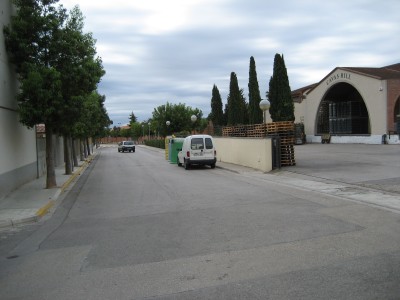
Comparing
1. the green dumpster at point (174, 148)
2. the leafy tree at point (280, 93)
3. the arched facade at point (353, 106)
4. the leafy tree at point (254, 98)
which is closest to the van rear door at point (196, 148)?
the green dumpster at point (174, 148)

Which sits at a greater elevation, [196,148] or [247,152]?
[196,148]

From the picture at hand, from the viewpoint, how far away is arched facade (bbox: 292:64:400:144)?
41.2 m

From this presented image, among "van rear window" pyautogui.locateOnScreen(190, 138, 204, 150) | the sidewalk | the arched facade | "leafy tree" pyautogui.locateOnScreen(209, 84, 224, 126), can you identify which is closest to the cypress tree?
"leafy tree" pyautogui.locateOnScreen(209, 84, 224, 126)

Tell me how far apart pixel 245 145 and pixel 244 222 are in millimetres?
16069

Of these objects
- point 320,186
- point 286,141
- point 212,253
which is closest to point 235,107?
point 286,141

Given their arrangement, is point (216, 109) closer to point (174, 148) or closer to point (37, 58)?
point (174, 148)

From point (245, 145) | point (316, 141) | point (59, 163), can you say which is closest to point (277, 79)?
point (316, 141)

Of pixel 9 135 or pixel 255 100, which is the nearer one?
pixel 9 135

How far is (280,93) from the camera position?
41.0 metres

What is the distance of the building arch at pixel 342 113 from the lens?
162 feet

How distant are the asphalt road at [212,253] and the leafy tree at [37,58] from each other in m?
4.29

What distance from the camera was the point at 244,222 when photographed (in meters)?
8.70

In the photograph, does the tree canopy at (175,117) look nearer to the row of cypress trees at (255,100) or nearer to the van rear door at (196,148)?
the row of cypress trees at (255,100)

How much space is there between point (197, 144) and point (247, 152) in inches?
111
